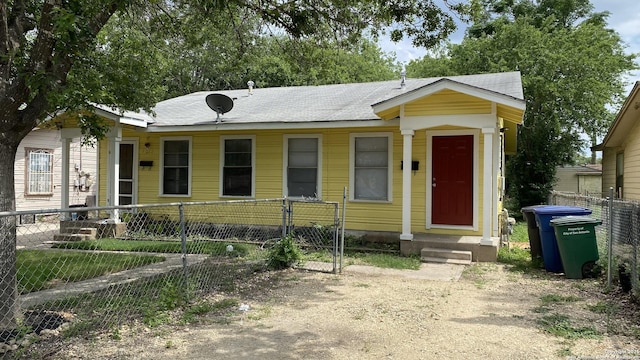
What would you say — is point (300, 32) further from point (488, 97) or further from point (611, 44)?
point (611, 44)

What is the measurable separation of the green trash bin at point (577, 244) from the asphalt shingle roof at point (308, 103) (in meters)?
3.26

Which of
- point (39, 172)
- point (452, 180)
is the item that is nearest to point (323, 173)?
point (452, 180)

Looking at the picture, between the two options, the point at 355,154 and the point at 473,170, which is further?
the point at 355,154

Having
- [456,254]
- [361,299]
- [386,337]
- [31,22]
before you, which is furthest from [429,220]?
[31,22]

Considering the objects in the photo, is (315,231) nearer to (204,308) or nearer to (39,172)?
(204,308)

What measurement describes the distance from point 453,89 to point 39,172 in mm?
13531

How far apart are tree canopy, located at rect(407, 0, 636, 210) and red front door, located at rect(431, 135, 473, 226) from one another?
10.2 metres

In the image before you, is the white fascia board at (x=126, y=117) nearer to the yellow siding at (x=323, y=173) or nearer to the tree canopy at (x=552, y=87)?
the yellow siding at (x=323, y=173)

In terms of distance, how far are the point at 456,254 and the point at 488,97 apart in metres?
2.93

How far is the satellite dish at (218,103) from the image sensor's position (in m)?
11.0

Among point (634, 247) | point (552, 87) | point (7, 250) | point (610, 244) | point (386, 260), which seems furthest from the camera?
point (552, 87)

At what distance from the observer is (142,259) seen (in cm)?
786

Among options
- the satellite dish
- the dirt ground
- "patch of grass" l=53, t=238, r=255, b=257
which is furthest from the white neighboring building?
the dirt ground

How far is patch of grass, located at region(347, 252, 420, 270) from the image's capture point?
7871 mm
